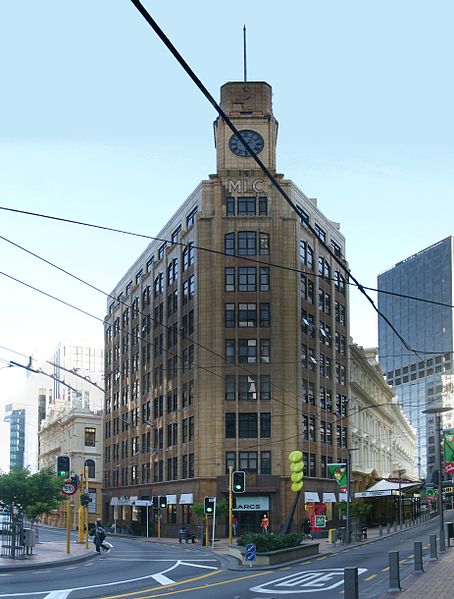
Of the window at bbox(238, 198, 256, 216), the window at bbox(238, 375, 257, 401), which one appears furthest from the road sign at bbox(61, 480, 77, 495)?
the window at bbox(238, 198, 256, 216)

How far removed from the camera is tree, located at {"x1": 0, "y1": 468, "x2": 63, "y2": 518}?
243 feet

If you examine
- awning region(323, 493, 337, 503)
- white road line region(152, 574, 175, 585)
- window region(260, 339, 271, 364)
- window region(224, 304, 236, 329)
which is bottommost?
awning region(323, 493, 337, 503)

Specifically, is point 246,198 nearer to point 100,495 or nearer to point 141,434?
point 141,434

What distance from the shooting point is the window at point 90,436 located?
375 ft

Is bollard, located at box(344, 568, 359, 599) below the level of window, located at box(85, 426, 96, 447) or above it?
below

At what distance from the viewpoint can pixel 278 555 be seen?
38062mm

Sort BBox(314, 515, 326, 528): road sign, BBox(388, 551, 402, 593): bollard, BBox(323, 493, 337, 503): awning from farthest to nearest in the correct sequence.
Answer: BBox(323, 493, 337, 503): awning → BBox(314, 515, 326, 528): road sign → BBox(388, 551, 402, 593): bollard

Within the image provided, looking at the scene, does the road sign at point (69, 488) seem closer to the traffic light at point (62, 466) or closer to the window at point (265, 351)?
the traffic light at point (62, 466)

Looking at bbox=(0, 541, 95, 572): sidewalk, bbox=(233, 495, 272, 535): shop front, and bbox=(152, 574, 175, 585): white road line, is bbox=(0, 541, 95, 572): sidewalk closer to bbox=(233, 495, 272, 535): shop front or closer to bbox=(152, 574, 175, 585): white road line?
bbox=(152, 574, 175, 585): white road line

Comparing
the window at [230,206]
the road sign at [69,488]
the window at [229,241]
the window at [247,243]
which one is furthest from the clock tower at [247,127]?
the road sign at [69,488]

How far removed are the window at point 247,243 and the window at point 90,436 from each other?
47921mm

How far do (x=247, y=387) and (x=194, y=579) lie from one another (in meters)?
42.1

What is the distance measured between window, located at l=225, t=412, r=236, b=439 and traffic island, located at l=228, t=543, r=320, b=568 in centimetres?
2808

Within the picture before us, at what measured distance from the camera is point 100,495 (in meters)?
112
